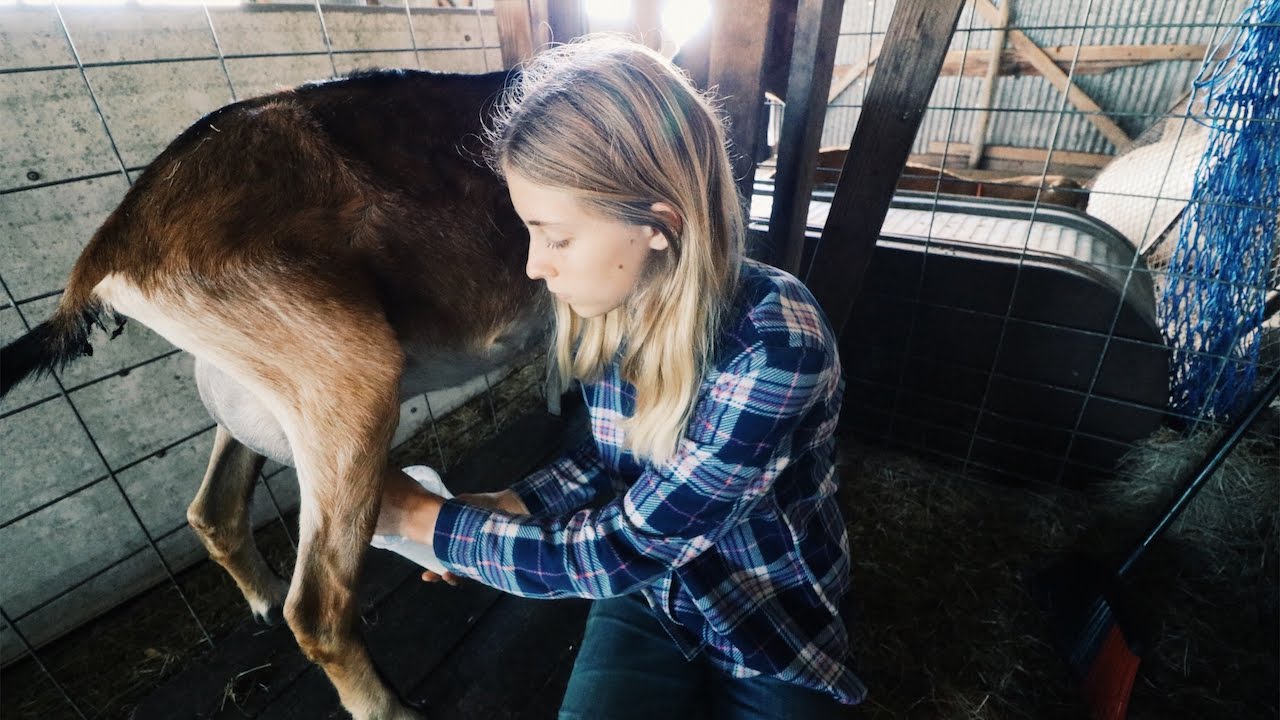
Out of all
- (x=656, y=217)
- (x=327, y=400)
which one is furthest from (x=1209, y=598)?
(x=327, y=400)

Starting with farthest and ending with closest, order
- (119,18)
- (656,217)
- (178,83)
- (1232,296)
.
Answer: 1. (1232,296)
2. (178,83)
3. (119,18)
4. (656,217)

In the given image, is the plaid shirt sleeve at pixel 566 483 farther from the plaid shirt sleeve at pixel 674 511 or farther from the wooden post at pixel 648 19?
the wooden post at pixel 648 19

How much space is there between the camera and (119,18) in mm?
2074

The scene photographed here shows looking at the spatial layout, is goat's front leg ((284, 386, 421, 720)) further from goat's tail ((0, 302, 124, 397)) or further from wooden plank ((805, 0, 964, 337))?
wooden plank ((805, 0, 964, 337))

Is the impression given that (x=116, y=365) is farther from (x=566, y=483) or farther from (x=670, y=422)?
(x=670, y=422)

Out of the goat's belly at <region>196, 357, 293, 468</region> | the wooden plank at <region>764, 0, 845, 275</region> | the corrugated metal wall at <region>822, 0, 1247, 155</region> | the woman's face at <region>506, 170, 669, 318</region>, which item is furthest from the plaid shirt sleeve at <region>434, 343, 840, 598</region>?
the corrugated metal wall at <region>822, 0, 1247, 155</region>

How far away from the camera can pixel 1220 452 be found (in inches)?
76.8

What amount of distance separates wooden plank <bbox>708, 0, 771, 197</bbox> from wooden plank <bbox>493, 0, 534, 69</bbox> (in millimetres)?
749

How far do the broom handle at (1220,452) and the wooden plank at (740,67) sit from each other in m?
1.78

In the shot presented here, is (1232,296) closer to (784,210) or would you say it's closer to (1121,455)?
(1121,455)

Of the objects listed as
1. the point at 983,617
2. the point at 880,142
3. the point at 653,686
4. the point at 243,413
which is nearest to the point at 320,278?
the point at 243,413

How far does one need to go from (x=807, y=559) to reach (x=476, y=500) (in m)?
0.79

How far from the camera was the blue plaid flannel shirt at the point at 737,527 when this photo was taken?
44.9 inches

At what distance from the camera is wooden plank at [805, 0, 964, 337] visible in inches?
69.0
